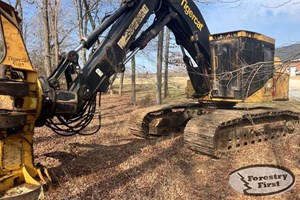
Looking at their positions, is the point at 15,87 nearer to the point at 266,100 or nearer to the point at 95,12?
the point at 266,100

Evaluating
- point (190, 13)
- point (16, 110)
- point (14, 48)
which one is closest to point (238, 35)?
point (190, 13)

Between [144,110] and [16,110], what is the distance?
501cm

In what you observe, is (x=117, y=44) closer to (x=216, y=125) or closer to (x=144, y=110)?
(x=216, y=125)

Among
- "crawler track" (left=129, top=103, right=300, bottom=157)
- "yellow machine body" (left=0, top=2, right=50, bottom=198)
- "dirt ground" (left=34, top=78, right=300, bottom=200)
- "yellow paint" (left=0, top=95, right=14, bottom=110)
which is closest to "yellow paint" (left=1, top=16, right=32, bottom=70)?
"yellow machine body" (left=0, top=2, right=50, bottom=198)

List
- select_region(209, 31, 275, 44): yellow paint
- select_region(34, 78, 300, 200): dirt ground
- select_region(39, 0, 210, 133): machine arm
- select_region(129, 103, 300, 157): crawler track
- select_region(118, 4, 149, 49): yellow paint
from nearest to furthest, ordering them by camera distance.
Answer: select_region(34, 78, 300, 200): dirt ground < select_region(39, 0, 210, 133): machine arm < select_region(118, 4, 149, 49): yellow paint < select_region(129, 103, 300, 157): crawler track < select_region(209, 31, 275, 44): yellow paint

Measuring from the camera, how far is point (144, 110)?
8875 millimetres

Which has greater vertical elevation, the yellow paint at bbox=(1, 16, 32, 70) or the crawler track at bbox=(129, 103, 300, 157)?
the yellow paint at bbox=(1, 16, 32, 70)

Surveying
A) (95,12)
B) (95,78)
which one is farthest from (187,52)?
(95,12)

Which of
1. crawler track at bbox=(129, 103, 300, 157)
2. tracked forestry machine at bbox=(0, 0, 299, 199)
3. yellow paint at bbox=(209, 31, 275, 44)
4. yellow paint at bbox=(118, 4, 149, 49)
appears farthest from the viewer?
yellow paint at bbox=(209, 31, 275, 44)

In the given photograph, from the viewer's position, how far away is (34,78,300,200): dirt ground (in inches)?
192

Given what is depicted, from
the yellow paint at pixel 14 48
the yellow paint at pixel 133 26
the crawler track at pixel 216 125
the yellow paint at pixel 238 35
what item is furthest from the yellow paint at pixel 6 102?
the yellow paint at pixel 238 35

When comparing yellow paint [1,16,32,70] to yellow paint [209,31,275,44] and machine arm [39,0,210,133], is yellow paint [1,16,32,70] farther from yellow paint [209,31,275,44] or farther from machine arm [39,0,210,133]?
yellow paint [209,31,275,44]

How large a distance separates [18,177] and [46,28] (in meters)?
12.0

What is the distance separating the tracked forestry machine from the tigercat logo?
22 millimetres
